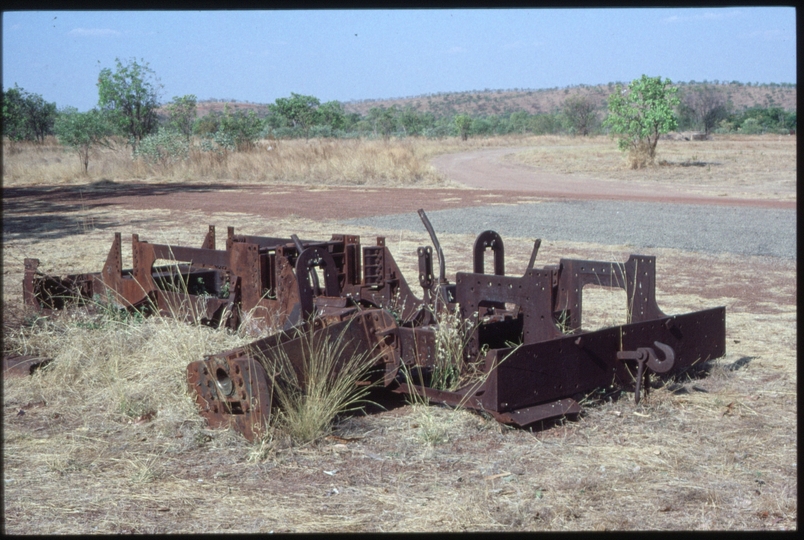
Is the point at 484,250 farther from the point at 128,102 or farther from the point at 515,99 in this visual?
the point at 515,99

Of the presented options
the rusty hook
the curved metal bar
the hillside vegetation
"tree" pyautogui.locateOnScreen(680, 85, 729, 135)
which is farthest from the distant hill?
the rusty hook

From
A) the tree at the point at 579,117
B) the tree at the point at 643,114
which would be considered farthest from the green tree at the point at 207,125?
the tree at the point at 579,117

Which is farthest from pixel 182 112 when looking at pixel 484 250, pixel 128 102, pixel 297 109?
pixel 484 250

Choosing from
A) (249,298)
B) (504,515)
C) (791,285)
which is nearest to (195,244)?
(249,298)

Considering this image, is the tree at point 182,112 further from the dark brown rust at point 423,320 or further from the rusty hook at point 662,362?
the rusty hook at point 662,362

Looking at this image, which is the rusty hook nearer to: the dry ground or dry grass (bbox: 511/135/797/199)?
the dry ground

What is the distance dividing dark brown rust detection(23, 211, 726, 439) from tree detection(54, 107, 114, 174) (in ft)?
94.9

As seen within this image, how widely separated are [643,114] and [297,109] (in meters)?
40.8

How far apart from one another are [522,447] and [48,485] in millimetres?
2371

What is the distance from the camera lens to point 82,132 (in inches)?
1337

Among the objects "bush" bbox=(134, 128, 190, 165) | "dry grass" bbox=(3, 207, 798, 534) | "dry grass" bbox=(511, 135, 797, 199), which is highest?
"bush" bbox=(134, 128, 190, 165)

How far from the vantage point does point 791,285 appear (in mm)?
9258

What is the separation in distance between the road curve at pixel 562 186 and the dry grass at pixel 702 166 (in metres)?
1.25

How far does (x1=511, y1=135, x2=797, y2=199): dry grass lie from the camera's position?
26.0 metres
